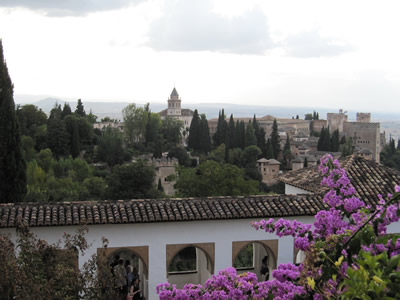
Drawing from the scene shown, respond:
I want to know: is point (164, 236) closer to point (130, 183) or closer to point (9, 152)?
point (9, 152)

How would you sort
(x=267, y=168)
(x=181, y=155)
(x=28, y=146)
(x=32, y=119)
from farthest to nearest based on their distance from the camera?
1. (x=267, y=168)
2. (x=181, y=155)
3. (x=32, y=119)
4. (x=28, y=146)

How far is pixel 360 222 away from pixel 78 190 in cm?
3926

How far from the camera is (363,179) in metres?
13.6

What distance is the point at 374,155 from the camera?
98188 millimetres

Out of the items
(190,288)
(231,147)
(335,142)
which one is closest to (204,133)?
(231,147)

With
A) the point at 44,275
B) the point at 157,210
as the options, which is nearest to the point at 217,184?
the point at 157,210

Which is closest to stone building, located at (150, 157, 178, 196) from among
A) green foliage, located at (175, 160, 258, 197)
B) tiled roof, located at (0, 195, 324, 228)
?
green foliage, located at (175, 160, 258, 197)

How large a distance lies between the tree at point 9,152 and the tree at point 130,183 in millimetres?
11703

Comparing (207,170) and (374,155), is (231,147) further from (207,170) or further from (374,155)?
(207,170)

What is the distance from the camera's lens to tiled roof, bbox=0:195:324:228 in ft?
34.2

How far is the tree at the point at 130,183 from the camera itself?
36.2 m

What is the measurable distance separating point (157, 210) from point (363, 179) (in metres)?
5.66

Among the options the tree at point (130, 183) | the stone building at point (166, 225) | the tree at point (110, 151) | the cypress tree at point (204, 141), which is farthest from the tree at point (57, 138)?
the stone building at point (166, 225)

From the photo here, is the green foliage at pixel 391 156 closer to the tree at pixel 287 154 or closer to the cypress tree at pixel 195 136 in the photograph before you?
the tree at pixel 287 154
